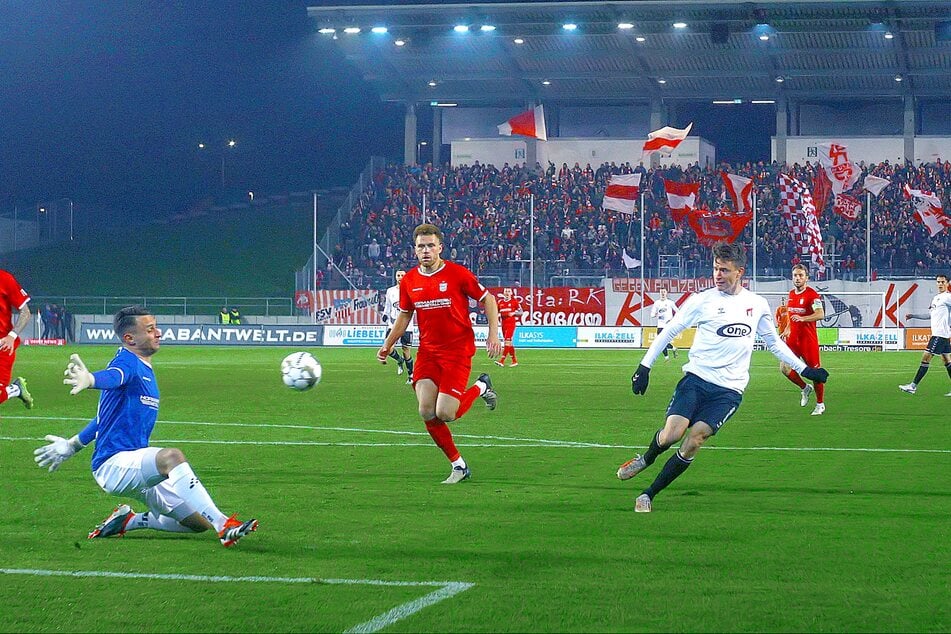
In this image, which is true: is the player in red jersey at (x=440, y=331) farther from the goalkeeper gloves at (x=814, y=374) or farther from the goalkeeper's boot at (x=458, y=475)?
the goalkeeper gloves at (x=814, y=374)

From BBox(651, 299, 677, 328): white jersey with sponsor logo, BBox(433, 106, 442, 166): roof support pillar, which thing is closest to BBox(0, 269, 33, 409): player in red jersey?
BBox(651, 299, 677, 328): white jersey with sponsor logo

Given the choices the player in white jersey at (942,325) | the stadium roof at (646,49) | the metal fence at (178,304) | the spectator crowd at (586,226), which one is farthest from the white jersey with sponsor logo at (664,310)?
the metal fence at (178,304)

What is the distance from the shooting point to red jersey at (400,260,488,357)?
11227 mm

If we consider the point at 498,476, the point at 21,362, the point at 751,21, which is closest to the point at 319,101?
the point at 751,21

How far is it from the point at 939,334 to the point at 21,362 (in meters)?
24.5

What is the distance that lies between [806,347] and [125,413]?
13926 millimetres

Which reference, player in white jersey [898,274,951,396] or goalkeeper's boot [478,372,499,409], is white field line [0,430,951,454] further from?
player in white jersey [898,274,951,396]

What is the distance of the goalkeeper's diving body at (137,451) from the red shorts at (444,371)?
369 centimetres

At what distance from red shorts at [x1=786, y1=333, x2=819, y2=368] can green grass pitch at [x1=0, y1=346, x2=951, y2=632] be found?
2193 millimetres

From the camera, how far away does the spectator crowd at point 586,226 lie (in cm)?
4959

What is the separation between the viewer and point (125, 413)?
756 cm

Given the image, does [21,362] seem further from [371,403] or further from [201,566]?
[201,566]

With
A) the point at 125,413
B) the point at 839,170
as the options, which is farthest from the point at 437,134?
the point at 125,413

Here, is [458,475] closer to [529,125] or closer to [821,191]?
[821,191]
